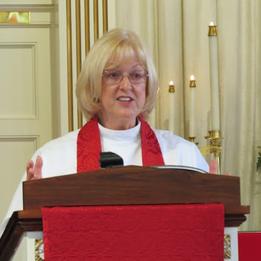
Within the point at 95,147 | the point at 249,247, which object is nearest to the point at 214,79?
the point at 249,247

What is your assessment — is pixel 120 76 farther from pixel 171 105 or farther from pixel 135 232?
pixel 171 105

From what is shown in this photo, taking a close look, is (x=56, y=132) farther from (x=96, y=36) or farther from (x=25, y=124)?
(x=96, y=36)

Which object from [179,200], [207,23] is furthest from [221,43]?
[179,200]

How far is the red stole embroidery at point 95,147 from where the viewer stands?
2350mm

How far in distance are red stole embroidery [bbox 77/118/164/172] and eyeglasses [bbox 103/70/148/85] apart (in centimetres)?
19

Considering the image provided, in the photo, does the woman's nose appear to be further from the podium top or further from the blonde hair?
the podium top

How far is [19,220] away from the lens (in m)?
1.40

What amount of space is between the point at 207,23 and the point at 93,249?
2.50 m

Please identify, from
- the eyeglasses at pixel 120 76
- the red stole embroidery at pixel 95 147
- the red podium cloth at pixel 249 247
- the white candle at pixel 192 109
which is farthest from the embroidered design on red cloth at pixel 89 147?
the white candle at pixel 192 109

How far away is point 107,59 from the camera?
89.0 inches

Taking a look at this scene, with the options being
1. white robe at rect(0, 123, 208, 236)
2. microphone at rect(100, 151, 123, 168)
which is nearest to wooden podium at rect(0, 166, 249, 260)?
microphone at rect(100, 151, 123, 168)

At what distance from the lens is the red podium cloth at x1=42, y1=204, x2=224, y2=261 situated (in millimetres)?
1410

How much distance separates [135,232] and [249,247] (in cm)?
130

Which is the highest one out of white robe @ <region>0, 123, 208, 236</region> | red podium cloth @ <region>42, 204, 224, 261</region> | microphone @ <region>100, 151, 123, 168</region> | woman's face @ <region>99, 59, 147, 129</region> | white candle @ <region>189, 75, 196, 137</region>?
white candle @ <region>189, 75, 196, 137</region>
